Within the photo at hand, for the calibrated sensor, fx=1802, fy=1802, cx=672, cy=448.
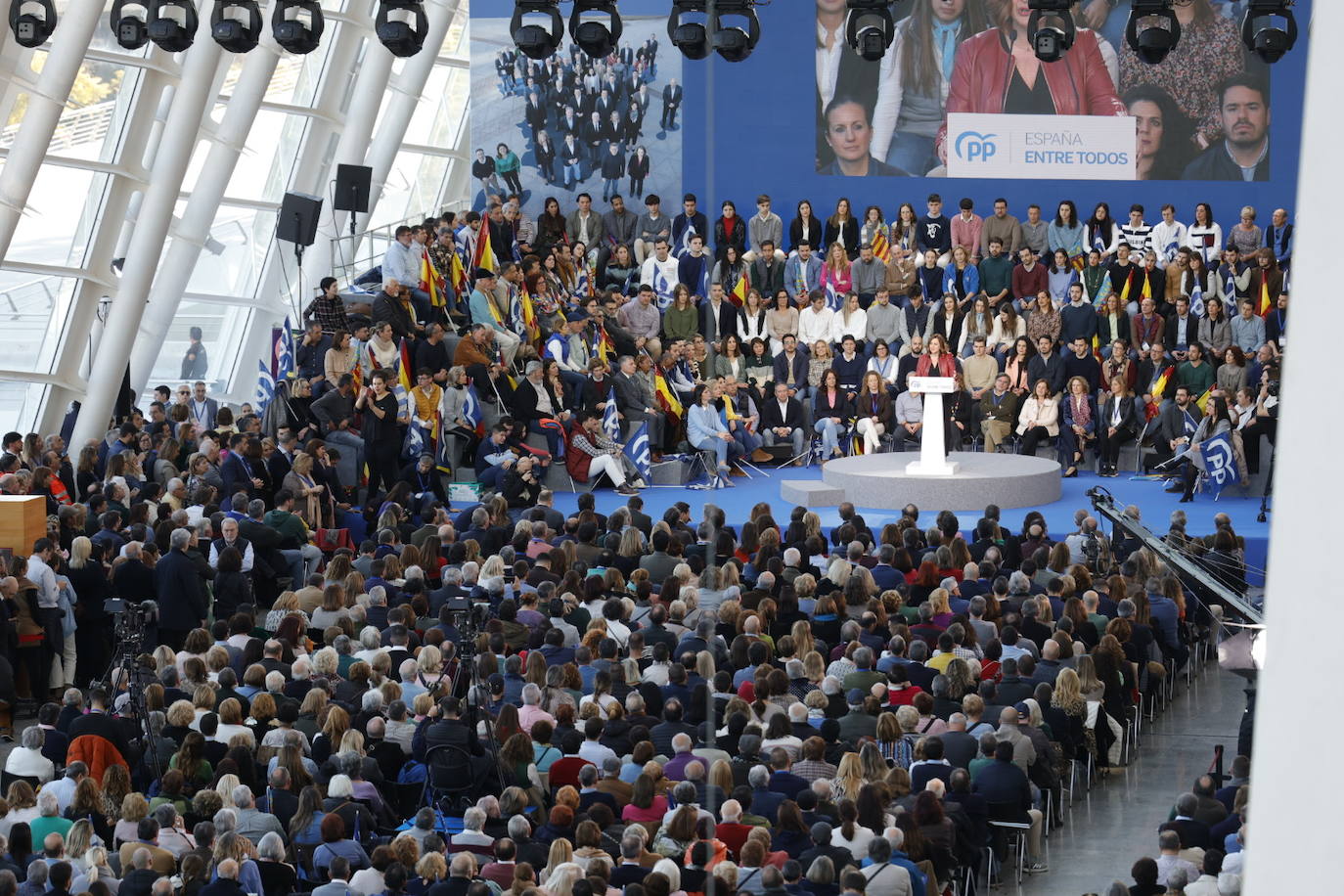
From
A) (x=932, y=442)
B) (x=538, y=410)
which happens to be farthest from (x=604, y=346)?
(x=932, y=442)

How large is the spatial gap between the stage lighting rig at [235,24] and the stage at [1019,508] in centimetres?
577

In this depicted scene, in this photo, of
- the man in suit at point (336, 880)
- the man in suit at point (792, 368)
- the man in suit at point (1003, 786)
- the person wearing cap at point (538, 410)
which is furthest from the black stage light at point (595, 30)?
the man in suit at point (336, 880)

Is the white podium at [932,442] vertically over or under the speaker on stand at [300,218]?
under

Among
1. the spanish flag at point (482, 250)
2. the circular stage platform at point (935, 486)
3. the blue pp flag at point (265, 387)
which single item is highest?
the spanish flag at point (482, 250)

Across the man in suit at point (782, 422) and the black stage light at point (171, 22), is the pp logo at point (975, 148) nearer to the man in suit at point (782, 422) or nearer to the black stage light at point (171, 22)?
the man in suit at point (782, 422)

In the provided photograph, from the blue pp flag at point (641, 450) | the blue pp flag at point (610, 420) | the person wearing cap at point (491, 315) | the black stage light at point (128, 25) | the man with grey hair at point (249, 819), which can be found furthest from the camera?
the person wearing cap at point (491, 315)

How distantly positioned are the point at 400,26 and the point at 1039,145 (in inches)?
455

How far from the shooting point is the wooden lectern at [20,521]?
1166 cm

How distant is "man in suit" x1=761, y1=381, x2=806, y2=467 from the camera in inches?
727

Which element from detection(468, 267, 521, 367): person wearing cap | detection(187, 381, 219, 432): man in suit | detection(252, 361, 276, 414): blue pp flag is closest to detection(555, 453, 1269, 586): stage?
detection(468, 267, 521, 367): person wearing cap

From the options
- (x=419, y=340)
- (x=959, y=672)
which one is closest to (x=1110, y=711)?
(x=959, y=672)

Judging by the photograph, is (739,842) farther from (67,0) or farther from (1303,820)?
(67,0)

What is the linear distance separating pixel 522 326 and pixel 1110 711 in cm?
897

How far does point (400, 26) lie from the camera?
13.0 m
